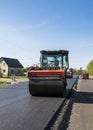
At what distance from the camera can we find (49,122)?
32.0ft

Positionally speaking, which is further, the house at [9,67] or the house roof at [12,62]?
the house roof at [12,62]

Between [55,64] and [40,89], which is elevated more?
[55,64]

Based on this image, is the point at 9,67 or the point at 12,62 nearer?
the point at 9,67

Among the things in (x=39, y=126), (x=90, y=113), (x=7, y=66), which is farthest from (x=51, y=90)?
(x=7, y=66)

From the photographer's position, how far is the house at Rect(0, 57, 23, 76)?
325ft

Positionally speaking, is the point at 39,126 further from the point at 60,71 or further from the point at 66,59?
the point at 66,59

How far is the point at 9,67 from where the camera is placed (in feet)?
325

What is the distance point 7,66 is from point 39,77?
8164 centimetres

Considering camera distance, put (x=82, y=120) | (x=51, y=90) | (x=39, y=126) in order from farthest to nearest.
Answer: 1. (x=51, y=90)
2. (x=82, y=120)
3. (x=39, y=126)

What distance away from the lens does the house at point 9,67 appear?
98931 millimetres

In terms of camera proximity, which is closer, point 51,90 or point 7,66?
point 51,90

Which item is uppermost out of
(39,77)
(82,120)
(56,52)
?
(56,52)

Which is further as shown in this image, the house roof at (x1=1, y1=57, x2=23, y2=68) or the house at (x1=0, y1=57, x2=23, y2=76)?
the house roof at (x1=1, y1=57, x2=23, y2=68)

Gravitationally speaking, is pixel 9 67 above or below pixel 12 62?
below
